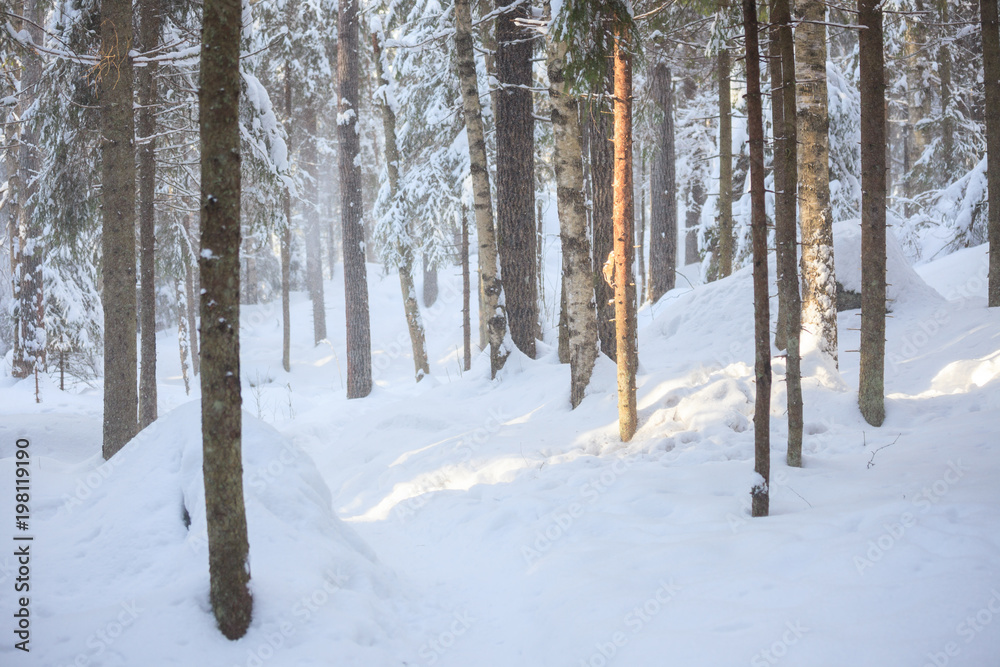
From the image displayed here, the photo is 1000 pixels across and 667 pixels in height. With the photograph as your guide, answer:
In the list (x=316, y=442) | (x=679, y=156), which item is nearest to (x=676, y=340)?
(x=316, y=442)

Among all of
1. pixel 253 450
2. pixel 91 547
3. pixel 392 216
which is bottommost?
pixel 91 547

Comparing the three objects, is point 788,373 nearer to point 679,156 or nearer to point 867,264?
point 867,264

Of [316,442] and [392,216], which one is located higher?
[392,216]

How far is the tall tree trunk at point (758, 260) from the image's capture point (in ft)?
13.9

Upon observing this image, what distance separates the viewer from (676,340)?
967cm

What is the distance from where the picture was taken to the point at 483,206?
9.75 m

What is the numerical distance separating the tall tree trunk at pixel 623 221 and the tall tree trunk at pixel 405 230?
9445 millimetres

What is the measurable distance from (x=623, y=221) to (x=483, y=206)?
4.00 meters

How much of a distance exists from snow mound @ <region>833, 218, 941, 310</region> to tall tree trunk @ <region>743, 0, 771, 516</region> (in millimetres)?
6235

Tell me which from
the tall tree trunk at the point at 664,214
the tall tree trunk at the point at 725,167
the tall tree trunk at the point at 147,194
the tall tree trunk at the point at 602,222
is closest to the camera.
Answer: the tall tree trunk at the point at 147,194

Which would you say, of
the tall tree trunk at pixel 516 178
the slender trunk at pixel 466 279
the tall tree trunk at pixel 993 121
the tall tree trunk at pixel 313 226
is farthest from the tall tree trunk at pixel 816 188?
the tall tree trunk at pixel 313 226

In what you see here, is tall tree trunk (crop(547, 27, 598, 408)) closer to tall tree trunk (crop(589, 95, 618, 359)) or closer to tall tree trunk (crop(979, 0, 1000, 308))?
tall tree trunk (crop(589, 95, 618, 359))

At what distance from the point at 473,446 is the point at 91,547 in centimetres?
423

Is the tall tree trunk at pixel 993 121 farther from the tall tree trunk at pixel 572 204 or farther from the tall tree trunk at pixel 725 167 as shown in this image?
the tall tree trunk at pixel 572 204
